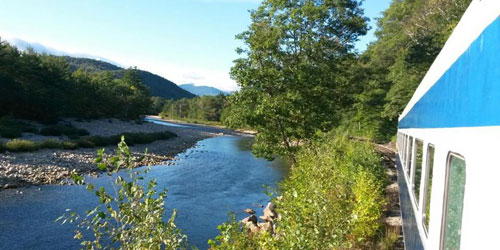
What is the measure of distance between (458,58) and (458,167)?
638mm

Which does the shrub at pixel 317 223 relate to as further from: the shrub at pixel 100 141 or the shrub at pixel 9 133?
the shrub at pixel 100 141

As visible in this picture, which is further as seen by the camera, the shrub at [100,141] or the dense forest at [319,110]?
the shrub at [100,141]

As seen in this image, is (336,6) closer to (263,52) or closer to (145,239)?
(263,52)

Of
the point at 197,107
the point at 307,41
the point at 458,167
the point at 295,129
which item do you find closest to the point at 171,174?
the point at 295,129

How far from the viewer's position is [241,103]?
12.4 metres

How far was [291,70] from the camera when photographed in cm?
1211

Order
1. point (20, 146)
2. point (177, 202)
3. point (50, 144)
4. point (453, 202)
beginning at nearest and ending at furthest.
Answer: point (453, 202), point (177, 202), point (20, 146), point (50, 144)

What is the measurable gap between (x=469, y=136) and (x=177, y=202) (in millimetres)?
13657

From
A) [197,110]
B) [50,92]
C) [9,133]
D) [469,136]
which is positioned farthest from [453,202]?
[197,110]

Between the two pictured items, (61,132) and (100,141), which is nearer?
(100,141)

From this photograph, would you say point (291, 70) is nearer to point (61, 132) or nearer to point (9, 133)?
point (9, 133)

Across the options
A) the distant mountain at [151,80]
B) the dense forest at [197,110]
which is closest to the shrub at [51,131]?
the dense forest at [197,110]

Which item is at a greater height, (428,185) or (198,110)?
(198,110)

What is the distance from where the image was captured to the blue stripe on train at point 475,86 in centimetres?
141
